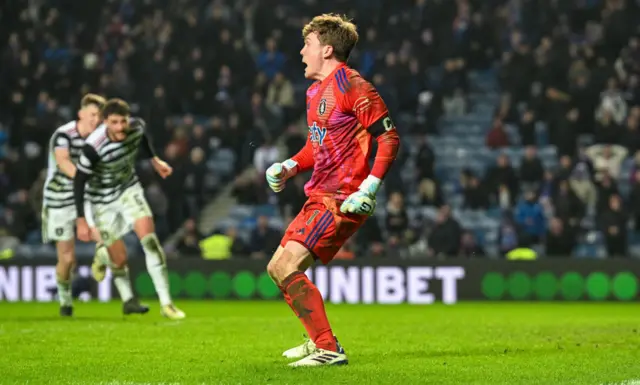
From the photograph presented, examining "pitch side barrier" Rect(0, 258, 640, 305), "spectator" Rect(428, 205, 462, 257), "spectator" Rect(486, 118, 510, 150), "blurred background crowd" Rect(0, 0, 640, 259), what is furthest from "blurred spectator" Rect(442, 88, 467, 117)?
"pitch side barrier" Rect(0, 258, 640, 305)

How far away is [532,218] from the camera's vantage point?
20.7 m

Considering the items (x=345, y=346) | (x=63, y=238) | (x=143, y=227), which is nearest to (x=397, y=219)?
(x=63, y=238)

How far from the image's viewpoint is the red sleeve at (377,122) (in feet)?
25.6

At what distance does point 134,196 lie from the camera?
1302cm

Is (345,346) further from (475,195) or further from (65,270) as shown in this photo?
(475,195)

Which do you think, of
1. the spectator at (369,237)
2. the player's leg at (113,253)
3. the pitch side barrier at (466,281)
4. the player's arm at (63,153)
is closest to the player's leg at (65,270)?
the player's leg at (113,253)

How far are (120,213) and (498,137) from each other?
11429 mm

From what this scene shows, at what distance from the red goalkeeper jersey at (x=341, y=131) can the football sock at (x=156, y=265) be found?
16.4 ft

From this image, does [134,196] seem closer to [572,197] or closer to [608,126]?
[572,197]

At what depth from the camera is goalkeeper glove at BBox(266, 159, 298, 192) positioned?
8.36 m

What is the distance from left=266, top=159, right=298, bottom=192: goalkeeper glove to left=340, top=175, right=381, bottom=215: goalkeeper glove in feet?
2.68

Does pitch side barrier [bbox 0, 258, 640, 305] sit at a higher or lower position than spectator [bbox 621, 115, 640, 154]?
lower

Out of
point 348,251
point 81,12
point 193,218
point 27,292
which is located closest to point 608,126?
point 348,251

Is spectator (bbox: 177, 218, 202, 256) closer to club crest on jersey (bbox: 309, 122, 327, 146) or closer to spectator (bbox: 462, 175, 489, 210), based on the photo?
spectator (bbox: 462, 175, 489, 210)
